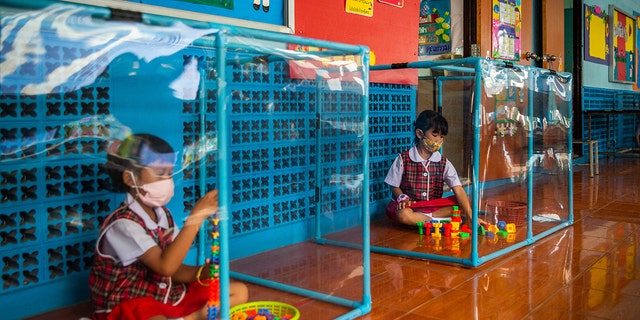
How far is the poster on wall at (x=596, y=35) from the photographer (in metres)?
7.51

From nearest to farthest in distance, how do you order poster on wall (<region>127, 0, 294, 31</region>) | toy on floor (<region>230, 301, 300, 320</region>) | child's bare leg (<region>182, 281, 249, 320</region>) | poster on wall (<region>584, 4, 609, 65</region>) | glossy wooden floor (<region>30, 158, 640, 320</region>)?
child's bare leg (<region>182, 281, 249, 320</region>)
toy on floor (<region>230, 301, 300, 320</region>)
glossy wooden floor (<region>30, 158, 640, 320</region>)
poster on wall (<region>127, 0, 294, 31</region>)
poster on wall (<region>584, 4, 609, 65</region>)

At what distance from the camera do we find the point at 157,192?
155cm

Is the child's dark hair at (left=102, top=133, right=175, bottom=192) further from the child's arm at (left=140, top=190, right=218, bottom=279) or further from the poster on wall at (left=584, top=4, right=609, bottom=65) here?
A: the poster on wall at (left=584, top=4, right=609, bottom=65)

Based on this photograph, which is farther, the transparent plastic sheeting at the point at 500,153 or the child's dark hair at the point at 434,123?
the child's dark hair at the point at 434,123

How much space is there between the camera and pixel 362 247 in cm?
209

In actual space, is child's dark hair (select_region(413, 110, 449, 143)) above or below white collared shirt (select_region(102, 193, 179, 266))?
above

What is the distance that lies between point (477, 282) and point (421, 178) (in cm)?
118

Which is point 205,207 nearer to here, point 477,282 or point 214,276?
point 214,276

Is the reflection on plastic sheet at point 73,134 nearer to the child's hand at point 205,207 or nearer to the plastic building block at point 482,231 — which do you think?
the child's hand at point 205,207

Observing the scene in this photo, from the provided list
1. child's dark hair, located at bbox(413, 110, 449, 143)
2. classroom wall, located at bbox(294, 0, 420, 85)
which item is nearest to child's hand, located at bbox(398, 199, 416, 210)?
child's dark hair, located at bbox(413, 110, 449, 143)

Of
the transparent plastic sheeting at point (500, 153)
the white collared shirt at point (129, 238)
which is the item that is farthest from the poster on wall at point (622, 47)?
the white collared shirt at point (129, 238)

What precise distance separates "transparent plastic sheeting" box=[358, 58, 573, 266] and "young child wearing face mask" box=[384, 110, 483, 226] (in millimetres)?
89

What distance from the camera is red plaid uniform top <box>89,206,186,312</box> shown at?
1.59 m

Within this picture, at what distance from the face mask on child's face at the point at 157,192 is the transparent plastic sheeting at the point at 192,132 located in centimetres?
3
